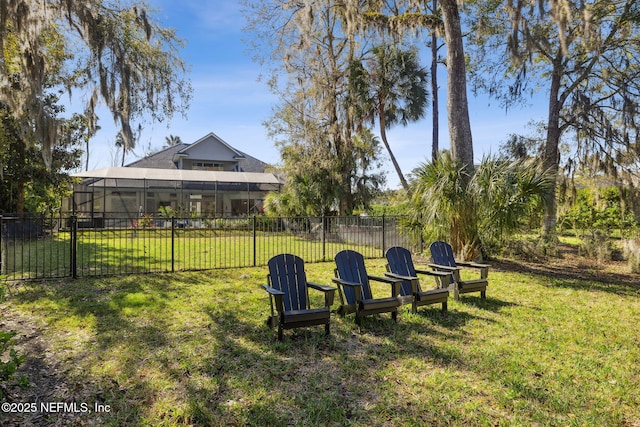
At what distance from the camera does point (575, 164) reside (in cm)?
1381

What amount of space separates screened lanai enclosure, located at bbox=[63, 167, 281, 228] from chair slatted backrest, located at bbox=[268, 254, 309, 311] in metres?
16.8

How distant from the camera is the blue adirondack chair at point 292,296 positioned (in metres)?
4.08

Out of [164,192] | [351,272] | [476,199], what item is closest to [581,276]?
[476,199]

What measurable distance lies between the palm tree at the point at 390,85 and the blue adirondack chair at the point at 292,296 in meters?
12.2

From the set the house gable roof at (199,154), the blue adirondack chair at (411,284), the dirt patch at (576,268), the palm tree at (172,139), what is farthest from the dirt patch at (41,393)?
the palm tree at (172,139)

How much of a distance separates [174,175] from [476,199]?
19.8 meters

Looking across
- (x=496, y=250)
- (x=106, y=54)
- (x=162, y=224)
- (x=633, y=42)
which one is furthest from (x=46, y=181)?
(x=633, y=42)

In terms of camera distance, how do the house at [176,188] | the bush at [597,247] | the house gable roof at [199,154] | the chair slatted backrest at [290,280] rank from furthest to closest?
the house gable roof at [199,154] < the house at [176,188] < the bush at [597,247] < the chair slatted backrest at [290,280]

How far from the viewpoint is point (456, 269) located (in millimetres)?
5930

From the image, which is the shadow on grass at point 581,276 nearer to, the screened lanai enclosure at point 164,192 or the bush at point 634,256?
the bush at point 634,256

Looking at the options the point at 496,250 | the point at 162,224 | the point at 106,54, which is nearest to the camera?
the point at 106,54

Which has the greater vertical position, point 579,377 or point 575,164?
point 575,164

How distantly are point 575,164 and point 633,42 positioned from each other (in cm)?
419

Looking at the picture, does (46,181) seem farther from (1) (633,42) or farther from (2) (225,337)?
(1) (633,42)
